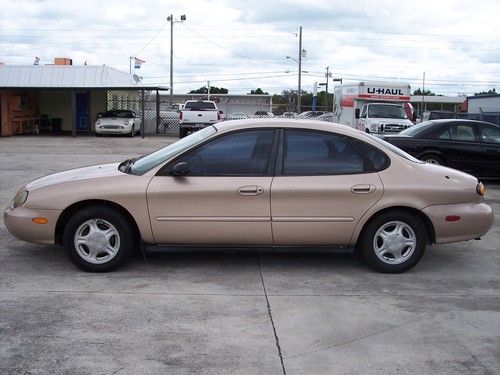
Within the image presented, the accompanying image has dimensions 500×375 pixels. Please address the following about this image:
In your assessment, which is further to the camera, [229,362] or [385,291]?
[385,291]

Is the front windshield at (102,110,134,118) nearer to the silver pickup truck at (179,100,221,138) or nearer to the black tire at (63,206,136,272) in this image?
the silver pickup truck at (179,100,221,138)

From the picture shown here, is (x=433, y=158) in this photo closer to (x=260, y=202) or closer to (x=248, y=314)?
(x=260, y=202)

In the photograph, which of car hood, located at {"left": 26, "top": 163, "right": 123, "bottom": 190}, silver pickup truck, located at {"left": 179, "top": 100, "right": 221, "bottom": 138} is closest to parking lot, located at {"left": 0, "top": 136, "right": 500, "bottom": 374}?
car hood, located at {"left": 26, "top": 163, "right": 123, "bottom": 190}

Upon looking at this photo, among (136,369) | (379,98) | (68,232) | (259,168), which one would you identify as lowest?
(136,369)

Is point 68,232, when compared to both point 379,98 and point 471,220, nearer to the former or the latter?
point 471,220

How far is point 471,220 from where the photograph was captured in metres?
6.05

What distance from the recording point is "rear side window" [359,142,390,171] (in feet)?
19.6

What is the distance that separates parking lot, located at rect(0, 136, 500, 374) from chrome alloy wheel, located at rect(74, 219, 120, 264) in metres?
0.19

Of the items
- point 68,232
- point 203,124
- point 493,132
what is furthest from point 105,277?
point 203,124

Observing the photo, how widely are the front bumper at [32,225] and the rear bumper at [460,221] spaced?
3684 mm

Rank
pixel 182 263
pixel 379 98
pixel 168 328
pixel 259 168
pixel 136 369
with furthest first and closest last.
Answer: pixel 379 98, pixel 182 263, pixel 259 168, pixel 168 328, pixel 136 369

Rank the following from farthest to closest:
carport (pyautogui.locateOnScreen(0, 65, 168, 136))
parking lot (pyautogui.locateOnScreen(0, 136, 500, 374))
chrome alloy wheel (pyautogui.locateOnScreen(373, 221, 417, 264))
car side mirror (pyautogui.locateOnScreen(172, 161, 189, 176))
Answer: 1. carport (pyautogui.locateOnScreen(0, 65, 168, 136))
2. chrome alloy wheel (pyautogui.locateOnScreen(373, 221, 417, 264))
3. car side mirror (pyautogui.locateOnScreen(172, 161, 189, 176))
4. parking lot (pyautogui.locateOnScreen(0, 136, 500, 374))

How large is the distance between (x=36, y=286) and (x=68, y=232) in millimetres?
603

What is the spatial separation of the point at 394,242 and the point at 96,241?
9.69ft
